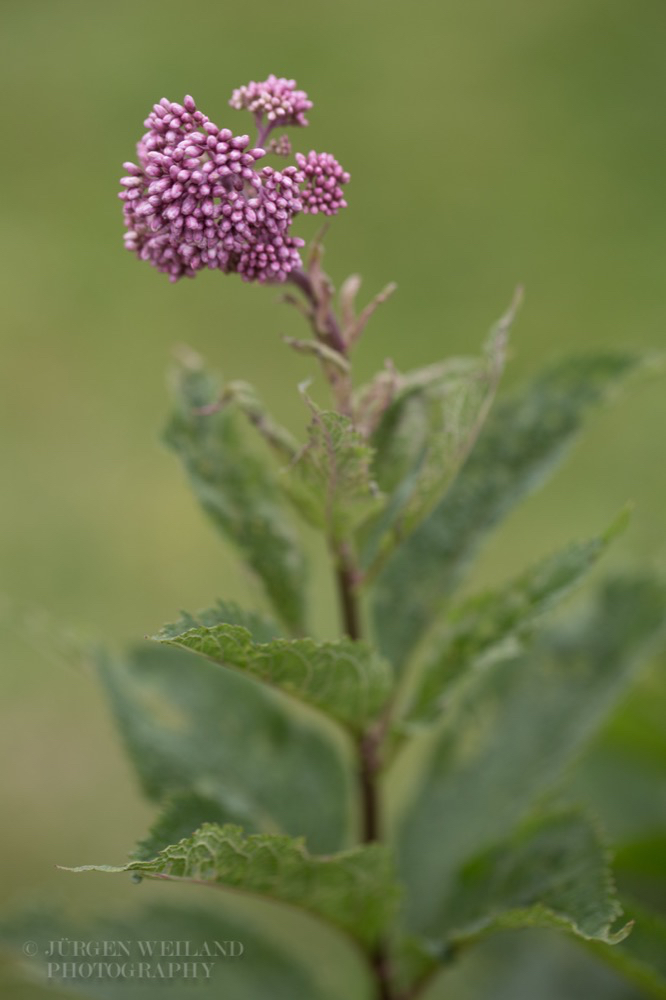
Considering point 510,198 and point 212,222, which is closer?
point 212,222

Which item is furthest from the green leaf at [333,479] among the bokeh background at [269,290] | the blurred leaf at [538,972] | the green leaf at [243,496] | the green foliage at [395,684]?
the bokeh background at [269,290]

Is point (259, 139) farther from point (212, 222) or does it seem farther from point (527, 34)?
point (527, 34)

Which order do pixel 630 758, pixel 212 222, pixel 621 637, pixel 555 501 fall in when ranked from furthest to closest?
1. pixel 555 501
2. pixel 630 758
3. pixel 621 637
4. pixel 212 222

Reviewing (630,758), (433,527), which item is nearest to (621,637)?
(433,527)

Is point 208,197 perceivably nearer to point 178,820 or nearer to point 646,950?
point 178,820

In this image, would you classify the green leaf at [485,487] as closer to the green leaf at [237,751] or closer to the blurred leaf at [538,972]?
the green leaf at [237,751]

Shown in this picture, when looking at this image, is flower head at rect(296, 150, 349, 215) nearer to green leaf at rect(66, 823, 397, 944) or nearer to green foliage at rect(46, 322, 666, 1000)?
green foliage at rect(46, 322, 666, 1000)
